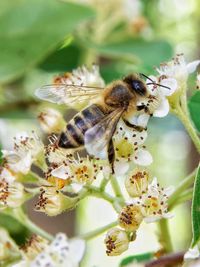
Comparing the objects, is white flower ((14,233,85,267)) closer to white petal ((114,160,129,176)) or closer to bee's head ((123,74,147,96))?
white petal ((114,160,129,176))

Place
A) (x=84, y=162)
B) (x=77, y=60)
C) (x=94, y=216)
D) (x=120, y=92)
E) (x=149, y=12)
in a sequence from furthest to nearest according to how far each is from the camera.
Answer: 1. (x=94, y=216)
2. (x=149, y=12)
3. (x=77, y=60)
4. (x=120, y=92)
5. (x=84, y=162)

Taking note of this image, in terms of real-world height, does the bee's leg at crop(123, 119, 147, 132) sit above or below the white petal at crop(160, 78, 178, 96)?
below

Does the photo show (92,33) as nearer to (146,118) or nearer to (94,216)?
(146,118)

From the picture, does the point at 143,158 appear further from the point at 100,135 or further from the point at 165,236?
the point at 165,236

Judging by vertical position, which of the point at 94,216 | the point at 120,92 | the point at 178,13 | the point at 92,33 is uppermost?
the point at 120,92

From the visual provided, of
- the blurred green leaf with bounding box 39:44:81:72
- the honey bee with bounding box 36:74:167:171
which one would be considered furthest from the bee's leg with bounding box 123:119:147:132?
the blurred green leaf with bounding box 39:44:81:72

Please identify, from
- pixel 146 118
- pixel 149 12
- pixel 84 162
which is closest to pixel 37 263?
pixel 84 162
